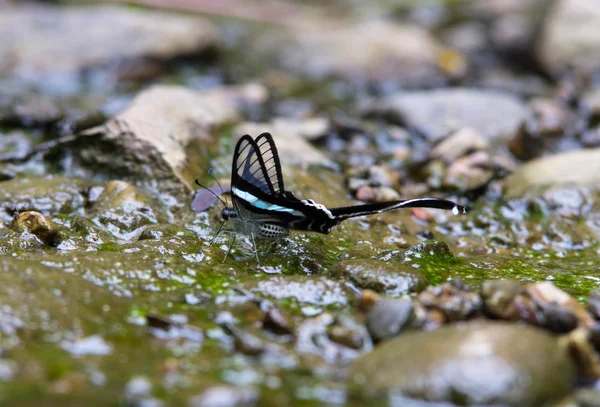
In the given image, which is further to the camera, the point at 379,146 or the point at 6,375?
the point at 379,146

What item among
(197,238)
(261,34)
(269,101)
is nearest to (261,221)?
(197,238)

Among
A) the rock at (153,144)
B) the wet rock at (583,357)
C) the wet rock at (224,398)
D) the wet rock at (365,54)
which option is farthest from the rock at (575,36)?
the wet rock at (224,398)

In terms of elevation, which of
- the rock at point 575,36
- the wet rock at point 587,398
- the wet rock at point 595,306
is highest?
the rock at point 575,36

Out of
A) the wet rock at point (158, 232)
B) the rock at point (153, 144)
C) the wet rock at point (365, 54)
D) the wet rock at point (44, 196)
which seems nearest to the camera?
the wet rock at point (158, 232)

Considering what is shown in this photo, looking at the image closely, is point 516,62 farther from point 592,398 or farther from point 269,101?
point 592,398

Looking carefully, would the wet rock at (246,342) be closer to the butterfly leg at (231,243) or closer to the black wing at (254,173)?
the butterfly leg at (231,243)

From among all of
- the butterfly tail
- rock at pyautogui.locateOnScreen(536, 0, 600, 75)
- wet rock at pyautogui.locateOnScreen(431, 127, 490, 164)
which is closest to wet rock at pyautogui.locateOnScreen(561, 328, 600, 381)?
the butterfly tail
